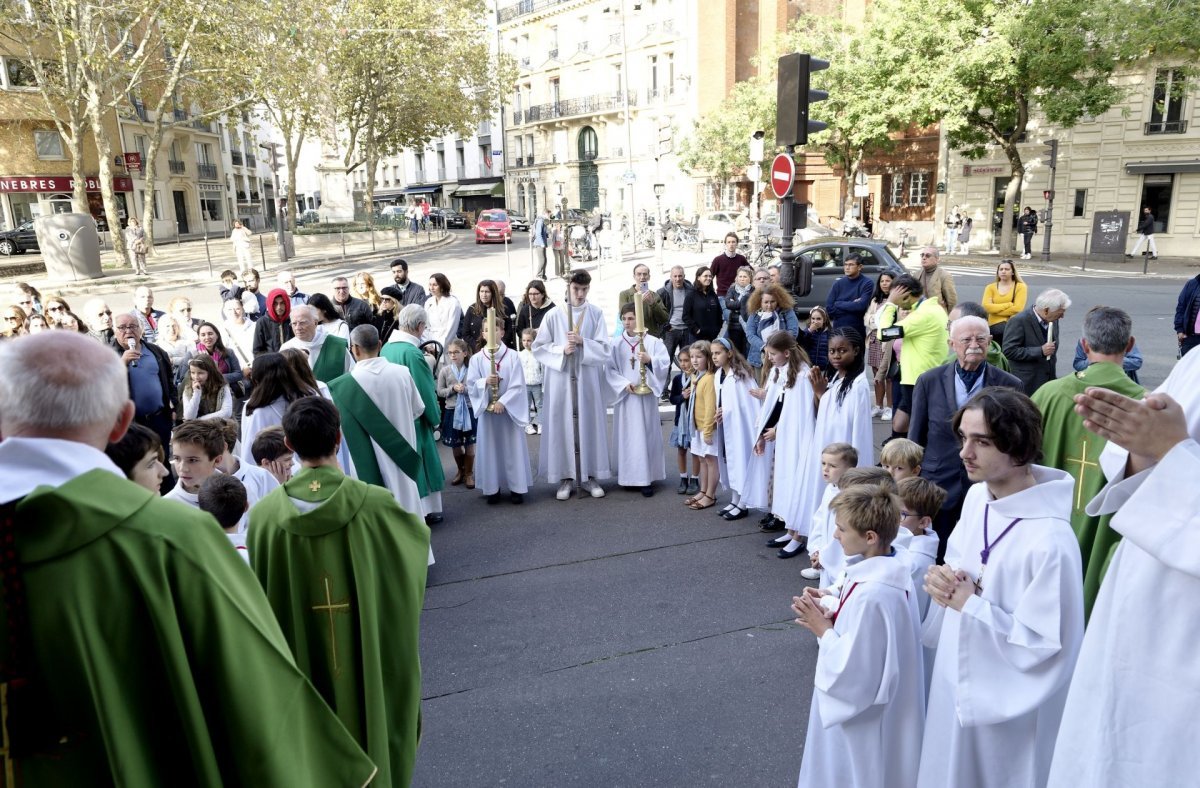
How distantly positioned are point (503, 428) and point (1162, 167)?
3088 centimetres

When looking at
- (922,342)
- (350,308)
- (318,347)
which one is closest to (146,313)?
(350,308)

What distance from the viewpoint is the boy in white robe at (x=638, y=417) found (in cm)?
768

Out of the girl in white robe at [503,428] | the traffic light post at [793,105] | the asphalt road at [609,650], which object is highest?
the traffic light post at [793,105]

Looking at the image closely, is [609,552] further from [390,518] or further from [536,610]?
[390,518]

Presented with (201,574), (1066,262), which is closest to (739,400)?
(201,574)

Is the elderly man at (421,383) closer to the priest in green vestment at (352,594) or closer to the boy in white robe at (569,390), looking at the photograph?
the boy in white robe at (569,390)

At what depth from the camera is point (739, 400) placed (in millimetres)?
7008

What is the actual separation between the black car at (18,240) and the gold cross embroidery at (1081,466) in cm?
4056

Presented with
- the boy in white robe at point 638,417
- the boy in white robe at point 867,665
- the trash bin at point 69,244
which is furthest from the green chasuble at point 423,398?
the trash bin at point 69,244

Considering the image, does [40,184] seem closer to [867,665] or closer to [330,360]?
[330,360]

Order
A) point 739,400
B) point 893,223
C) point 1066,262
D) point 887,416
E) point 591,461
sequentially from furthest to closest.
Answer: point 893,223 < point 1066,262 < point 887,416 < point 591,461 < point 739,400

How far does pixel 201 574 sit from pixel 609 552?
4914 mm

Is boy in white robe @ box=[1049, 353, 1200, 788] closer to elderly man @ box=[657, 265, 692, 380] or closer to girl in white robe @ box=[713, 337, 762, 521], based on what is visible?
girl in white robe @ box=[713, 337, 762, 521]

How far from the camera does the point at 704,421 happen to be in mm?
7188
